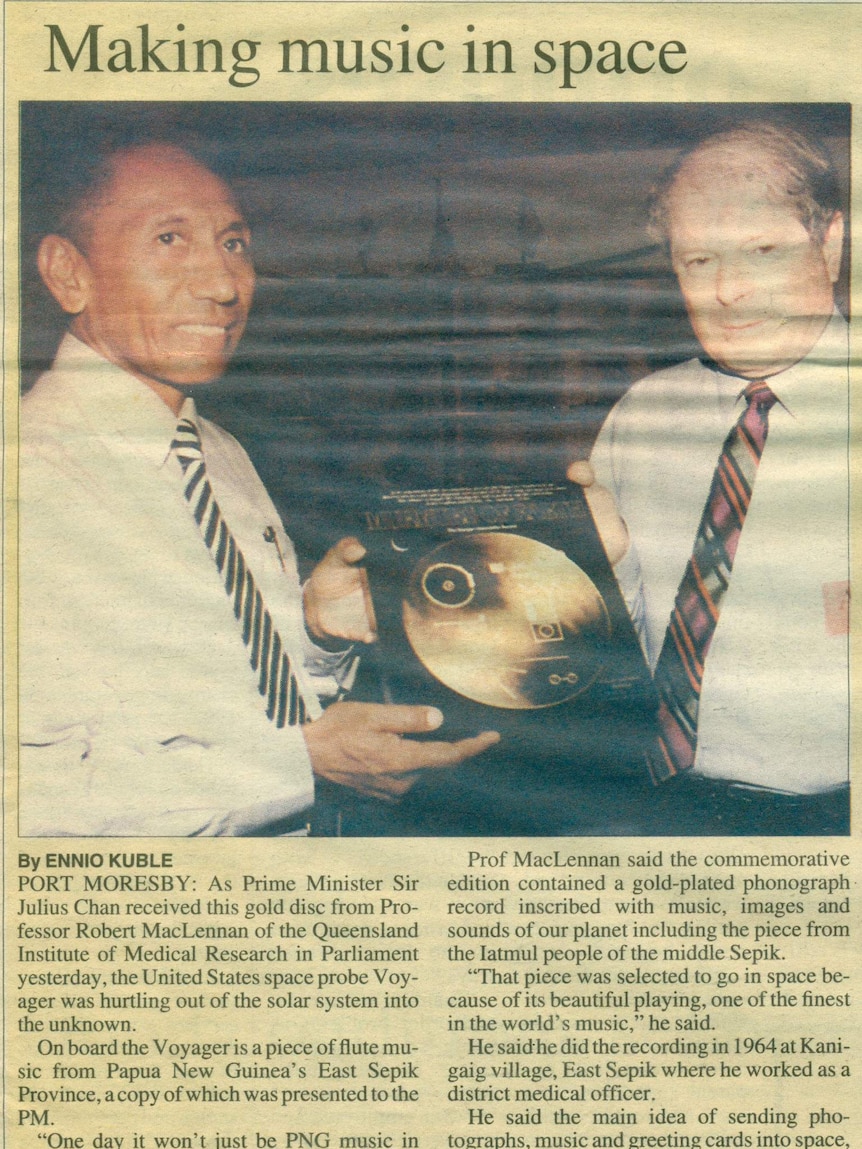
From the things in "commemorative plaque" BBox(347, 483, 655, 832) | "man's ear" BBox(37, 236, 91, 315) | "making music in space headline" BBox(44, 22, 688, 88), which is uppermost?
"making music in space headline" BBox(44, 22, 688, 88)

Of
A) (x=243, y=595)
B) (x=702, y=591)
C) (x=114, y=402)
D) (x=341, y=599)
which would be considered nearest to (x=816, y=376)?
(x=702, y=591)

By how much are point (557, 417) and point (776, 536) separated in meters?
0.36

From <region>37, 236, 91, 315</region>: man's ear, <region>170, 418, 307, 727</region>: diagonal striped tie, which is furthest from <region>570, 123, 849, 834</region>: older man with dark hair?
<region>37, 236, 91, 315</region>: man's ear

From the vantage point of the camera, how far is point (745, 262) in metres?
1.69

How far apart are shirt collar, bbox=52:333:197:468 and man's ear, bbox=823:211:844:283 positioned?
3.13 feet

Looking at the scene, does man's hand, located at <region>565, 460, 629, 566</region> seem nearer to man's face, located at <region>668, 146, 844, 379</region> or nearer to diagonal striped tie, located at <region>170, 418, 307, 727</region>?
man's face, located at <region>668, 146, 844, 379</region>

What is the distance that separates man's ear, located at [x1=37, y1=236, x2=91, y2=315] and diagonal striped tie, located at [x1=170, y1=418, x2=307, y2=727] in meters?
0.23

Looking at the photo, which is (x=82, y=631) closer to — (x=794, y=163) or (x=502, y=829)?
(x=502, y=829)

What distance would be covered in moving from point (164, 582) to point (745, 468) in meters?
0.85

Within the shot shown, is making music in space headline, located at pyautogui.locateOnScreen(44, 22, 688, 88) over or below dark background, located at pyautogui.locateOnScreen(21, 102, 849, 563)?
over

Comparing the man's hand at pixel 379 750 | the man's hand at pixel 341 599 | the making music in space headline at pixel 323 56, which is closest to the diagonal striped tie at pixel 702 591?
the man's hand at pixel 379 750

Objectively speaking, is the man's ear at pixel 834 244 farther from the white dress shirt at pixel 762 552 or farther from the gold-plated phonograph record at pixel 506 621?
the gold-plated phonograph record at pixel 506 621

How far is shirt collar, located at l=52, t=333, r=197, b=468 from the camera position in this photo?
167 cm

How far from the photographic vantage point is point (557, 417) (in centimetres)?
169
